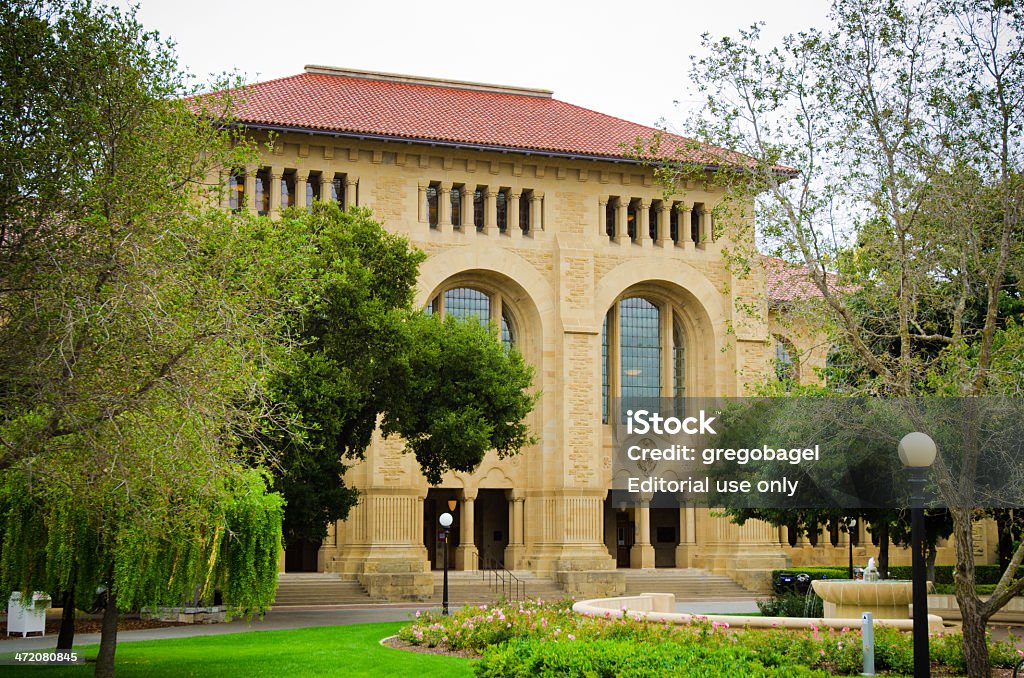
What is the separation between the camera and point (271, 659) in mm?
20734

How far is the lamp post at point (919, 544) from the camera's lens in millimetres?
12094

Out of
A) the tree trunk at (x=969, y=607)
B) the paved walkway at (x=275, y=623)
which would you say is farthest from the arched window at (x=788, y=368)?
the paved walkway at (x=275, y=623)

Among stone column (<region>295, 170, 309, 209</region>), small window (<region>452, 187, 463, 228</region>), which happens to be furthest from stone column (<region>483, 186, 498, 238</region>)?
stone column (<region>295, 170, 309, 209</region>)

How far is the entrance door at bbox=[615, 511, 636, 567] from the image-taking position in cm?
5053

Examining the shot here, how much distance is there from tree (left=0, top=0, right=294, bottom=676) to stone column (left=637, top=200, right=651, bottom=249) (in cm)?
3070

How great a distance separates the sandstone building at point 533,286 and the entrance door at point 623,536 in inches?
116

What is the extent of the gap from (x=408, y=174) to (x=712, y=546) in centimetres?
1930

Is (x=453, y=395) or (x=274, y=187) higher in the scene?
(x=274, y=187)

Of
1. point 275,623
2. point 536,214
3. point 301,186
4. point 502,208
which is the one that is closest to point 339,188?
point 301,186

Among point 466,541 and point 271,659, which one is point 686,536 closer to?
point 466,541

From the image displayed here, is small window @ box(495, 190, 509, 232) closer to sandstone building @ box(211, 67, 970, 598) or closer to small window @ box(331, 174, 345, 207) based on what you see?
sandstone building @ box(211, 67, 970, 598)

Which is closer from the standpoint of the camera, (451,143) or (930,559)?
(930,559)

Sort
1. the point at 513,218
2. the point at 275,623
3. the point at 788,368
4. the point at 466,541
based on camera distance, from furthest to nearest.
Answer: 1. the point at 513,218
2. the point at 466,541
3. the point at 275,623
4. the point at 788,368

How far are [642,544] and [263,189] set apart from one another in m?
20.8
